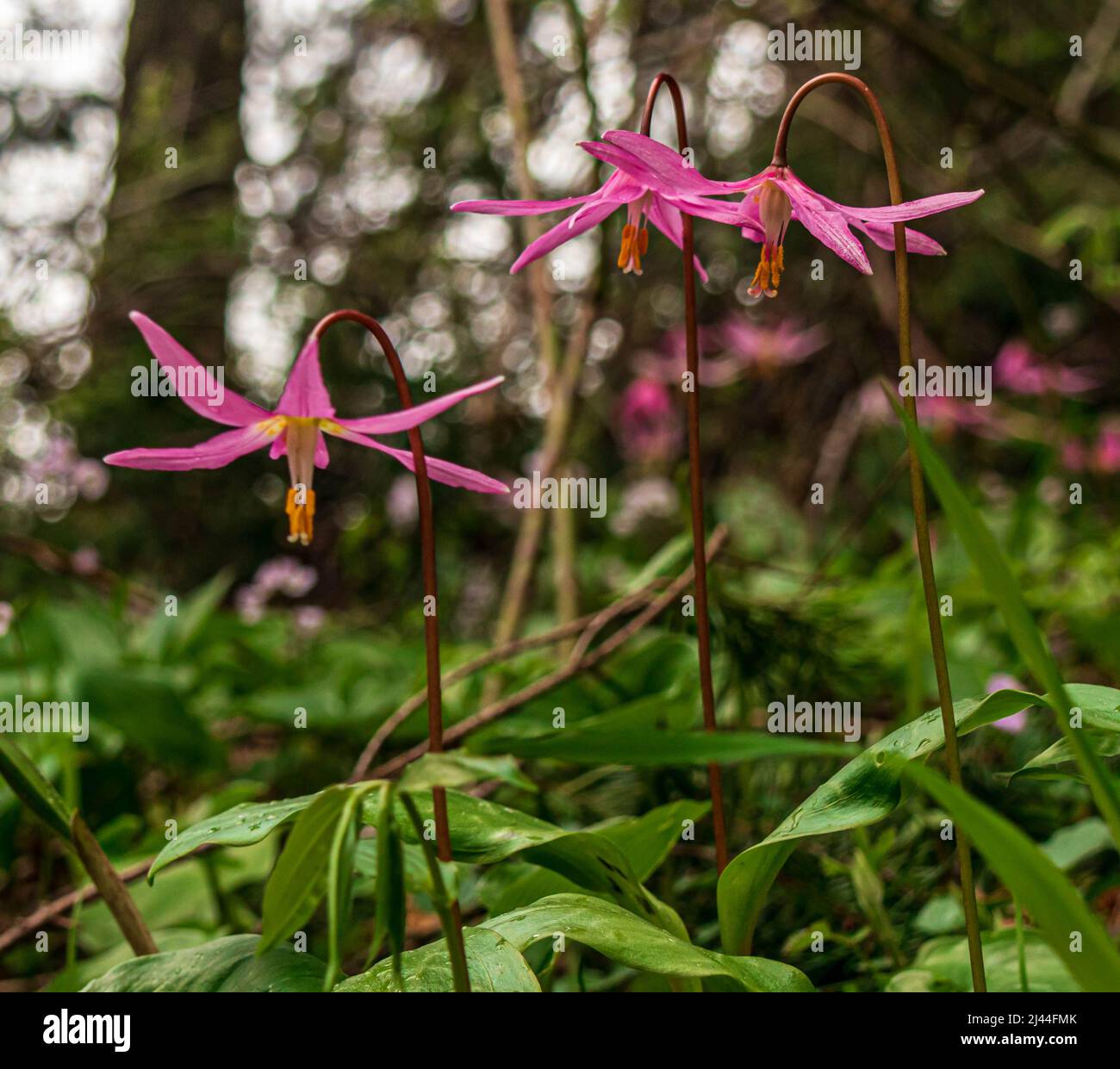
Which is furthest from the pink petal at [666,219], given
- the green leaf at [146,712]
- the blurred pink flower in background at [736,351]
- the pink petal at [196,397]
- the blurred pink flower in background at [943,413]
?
the blurred pink flower in background at [943,413]

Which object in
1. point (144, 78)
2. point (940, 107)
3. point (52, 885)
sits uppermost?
point (144, 78)

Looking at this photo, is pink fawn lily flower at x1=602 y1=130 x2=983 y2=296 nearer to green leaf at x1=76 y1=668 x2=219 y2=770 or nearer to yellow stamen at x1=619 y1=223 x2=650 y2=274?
yellow stamen at x1=619 y1=223 x2=650 y2=274

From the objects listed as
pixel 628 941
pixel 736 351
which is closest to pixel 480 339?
pixel 736 351

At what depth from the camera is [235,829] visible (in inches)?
25.5

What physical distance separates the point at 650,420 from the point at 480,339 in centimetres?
98

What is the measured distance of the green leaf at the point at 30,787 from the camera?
0.66 meters

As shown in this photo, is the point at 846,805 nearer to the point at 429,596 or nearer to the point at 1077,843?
the point at 429,596

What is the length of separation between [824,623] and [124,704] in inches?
42.8

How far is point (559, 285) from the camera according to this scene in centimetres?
396

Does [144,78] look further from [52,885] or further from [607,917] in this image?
[607,917]

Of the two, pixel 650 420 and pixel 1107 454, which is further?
A: pixel 650 420

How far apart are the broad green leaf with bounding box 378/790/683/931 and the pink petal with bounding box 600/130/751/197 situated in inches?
17.5

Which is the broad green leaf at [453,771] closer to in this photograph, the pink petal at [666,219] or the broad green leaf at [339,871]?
the broad green leaf at [339,871]
